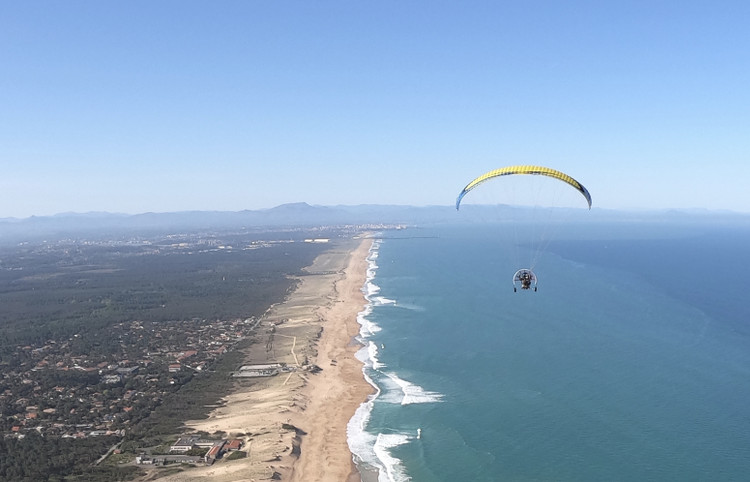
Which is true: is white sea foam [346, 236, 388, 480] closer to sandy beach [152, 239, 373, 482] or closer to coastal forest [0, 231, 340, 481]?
sandy beach [152, 239, 373, 482]

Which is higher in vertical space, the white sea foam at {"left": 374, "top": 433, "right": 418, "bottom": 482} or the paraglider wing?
the paraglider wing

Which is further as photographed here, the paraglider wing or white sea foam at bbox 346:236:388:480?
white sea foam at bbox 346:236:388:480

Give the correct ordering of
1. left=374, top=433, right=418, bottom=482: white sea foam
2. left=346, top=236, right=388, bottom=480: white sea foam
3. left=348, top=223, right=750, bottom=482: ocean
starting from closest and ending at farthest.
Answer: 1. left=374, top=433, right=418, bottom=482: white sea foam
2. left=348, top=223, right=750, bottom=482: ocean
3. left=346, top=236, right=388, bottom=480: white sea foam

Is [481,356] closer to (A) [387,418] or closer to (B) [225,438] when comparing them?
(A) [387,418]

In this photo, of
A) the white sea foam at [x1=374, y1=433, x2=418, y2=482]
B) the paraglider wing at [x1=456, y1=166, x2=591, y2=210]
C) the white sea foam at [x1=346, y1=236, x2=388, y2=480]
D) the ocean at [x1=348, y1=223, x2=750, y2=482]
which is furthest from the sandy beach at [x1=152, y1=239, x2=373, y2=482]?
the paraglider wing at [x1=456, y1=166, x2=591, y2=210]

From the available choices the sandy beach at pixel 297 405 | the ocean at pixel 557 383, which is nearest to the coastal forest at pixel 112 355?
the sandy beach at pixel 297 405

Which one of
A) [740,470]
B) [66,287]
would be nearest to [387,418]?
[740,470]
